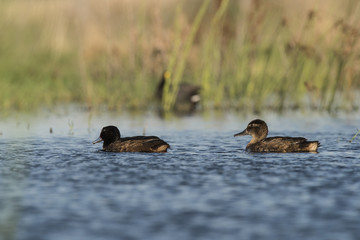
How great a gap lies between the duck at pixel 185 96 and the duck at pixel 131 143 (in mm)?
7354

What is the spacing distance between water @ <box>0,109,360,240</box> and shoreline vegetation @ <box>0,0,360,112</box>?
164 inches

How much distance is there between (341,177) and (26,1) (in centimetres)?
1505

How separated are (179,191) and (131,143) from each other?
11.0 ft

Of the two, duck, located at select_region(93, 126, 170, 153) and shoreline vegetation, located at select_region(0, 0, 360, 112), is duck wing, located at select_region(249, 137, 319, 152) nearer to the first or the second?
duck, located at select_region(93, 126, 170, 153)

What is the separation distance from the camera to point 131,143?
1146cm

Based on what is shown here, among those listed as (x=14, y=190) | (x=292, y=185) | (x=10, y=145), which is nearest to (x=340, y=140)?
(x=292, y=185)

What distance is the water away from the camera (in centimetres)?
661

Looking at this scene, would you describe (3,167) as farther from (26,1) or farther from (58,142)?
(26,1)

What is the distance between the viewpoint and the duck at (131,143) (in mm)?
11164

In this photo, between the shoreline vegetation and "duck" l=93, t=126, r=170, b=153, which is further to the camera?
the shoreline vegetation

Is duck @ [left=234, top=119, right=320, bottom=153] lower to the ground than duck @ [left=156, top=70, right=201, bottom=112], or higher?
lower

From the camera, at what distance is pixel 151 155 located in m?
11.0

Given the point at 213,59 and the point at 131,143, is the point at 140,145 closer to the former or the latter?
the point at 131,143

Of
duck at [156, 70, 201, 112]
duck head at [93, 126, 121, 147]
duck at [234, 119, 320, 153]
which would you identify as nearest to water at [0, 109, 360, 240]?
duck at [234, 119, 320, 153]
